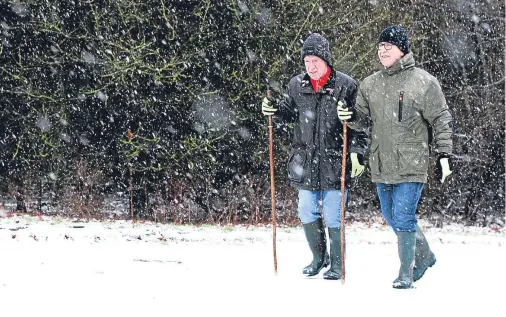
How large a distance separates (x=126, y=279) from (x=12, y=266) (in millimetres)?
1129

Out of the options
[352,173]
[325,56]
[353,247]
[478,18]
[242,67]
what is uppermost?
[478,18]

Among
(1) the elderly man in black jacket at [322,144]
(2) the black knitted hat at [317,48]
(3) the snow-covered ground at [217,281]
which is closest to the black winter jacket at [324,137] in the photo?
(1) the elderly man in black jacket at [322,144]

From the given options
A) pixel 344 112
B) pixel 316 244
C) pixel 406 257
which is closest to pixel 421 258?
pixel 406 257

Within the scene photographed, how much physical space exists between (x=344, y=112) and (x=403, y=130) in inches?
18.5

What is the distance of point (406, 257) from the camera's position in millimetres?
5730

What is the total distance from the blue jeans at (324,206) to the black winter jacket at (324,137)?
8 centimetres

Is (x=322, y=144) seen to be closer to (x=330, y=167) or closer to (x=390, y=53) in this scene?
(x=330, y=167)

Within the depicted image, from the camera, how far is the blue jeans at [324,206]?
6109 mm

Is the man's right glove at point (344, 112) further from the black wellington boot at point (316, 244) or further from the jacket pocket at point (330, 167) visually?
the black wellington boot at point (316, 244)

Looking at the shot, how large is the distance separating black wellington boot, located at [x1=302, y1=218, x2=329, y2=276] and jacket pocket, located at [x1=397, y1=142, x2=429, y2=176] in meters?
0.96

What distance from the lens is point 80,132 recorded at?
45.2 feet

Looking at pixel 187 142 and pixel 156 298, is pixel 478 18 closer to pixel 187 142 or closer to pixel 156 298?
pixel 187 142

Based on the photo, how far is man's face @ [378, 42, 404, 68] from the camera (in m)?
5.69

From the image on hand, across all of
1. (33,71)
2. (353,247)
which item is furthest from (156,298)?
(33,71)
